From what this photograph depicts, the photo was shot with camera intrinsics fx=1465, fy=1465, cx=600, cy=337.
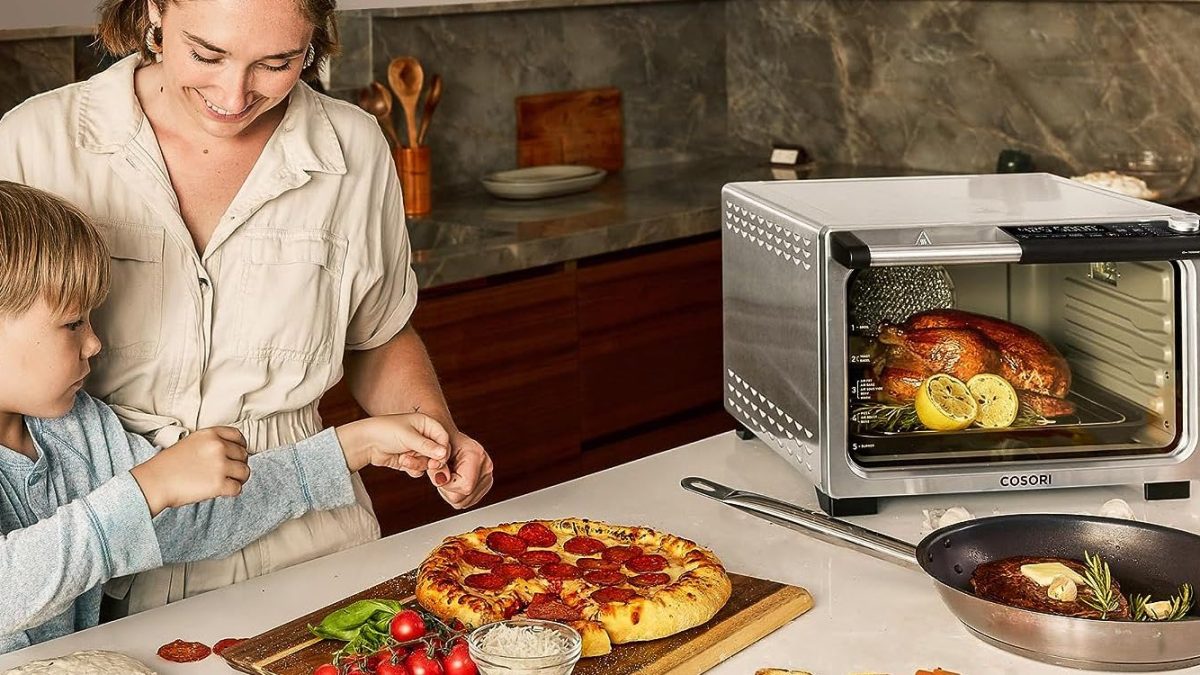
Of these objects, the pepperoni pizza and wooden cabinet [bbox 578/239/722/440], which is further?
wooden cabinet [bbox 578/239/722/440]

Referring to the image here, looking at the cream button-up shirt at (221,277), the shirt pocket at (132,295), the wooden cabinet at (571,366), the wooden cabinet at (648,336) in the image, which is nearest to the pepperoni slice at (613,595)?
the cream button-up shirt at (221,277)

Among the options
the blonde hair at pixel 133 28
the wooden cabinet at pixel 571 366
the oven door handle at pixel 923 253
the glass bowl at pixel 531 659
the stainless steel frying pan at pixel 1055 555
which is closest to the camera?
the glass bowl at pixel 531 659

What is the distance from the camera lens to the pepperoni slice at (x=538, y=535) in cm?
153

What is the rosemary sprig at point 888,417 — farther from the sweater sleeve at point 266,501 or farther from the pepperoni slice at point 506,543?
the sweater sleeve at point 266,501

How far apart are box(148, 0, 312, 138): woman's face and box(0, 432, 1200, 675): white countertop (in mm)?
508

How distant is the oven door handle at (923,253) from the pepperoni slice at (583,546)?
1.32ft

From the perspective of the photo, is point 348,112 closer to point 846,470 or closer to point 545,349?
point 846,470

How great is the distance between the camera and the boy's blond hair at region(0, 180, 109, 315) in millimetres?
1447

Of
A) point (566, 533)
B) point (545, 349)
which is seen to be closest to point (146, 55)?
point (566, 533)

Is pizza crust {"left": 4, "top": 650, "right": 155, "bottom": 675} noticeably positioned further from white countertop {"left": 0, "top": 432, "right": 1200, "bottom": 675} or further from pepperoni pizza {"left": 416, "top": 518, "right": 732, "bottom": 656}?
pepperoni pizza {"left": 416, "top": 518, "right": 732, "bottom": 656}

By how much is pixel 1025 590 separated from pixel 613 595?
382 millimetres

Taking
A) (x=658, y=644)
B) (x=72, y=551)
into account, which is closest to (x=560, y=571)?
(x=658, y=644)

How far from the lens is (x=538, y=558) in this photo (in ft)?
4.88

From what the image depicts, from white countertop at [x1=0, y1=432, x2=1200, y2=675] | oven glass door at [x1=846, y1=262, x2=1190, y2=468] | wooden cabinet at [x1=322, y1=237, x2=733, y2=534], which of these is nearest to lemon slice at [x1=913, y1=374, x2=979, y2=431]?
oven glass door at [x1=846, y1=262, x2=1190, y2=468]
